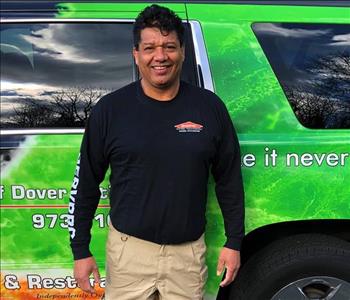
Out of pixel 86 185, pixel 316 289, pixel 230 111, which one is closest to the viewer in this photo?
pixel 86 185

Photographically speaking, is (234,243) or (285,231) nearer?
(234,243)

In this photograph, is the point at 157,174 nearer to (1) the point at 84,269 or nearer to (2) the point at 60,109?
(1) the point at 84,269

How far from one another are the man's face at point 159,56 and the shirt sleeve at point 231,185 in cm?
29

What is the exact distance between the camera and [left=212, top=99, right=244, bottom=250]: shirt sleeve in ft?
6.42

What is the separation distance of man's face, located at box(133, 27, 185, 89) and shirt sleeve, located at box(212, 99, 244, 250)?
29 centimetres

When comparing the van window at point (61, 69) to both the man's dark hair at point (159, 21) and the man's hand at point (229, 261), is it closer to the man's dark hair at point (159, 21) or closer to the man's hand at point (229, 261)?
the man's dark hair at point (159, 21)

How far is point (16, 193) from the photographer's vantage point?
227cm

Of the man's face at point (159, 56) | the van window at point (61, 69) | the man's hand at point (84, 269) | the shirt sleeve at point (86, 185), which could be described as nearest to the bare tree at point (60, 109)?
the van window at point (61, 69)

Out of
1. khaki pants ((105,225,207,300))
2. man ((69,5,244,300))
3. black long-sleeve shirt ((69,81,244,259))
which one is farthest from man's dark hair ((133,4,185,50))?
khaki pants ((105,225,207,300))

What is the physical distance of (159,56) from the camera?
1.76m

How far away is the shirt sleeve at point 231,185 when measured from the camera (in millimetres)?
1957

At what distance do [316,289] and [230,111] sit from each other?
3.38 feet

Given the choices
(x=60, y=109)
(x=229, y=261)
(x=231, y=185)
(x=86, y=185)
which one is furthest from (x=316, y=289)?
(x=60, y=109)

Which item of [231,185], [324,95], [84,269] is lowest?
[84,269]
